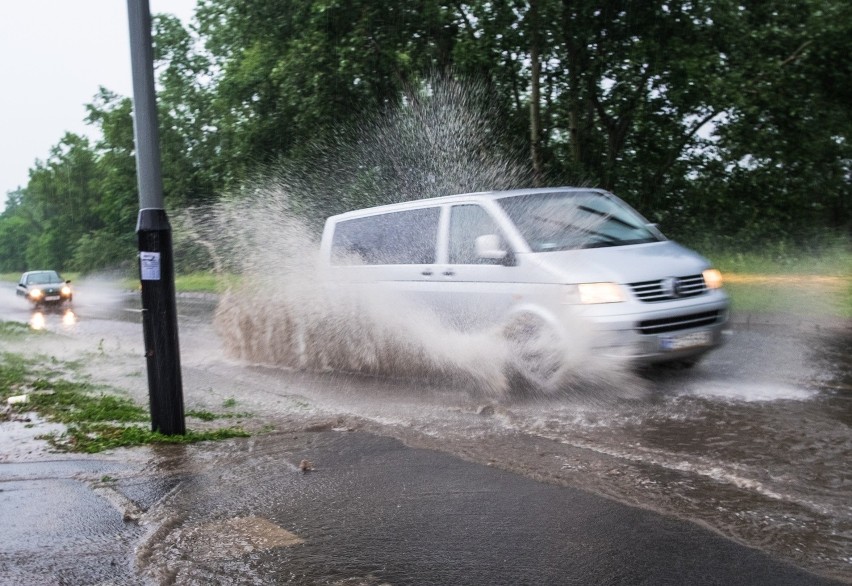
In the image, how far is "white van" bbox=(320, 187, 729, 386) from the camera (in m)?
7.36

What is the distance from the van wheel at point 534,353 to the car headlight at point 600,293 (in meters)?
0.41

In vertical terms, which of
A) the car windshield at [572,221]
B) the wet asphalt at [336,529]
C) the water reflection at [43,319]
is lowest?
the water reflection at [43,319]

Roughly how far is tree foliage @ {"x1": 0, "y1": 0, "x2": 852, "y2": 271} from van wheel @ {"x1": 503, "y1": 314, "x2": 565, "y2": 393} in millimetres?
10571

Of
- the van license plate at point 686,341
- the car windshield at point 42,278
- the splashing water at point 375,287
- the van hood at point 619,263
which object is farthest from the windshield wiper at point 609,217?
the car windshield at point 42,278

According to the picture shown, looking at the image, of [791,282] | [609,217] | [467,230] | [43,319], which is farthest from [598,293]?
[43,319]

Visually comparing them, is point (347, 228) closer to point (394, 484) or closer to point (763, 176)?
point (394, 484)

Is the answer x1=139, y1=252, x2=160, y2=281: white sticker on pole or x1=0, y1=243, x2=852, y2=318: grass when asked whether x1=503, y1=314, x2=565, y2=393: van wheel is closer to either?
x1=139, y1=252, x2=160, y2=281: white sticker on pole

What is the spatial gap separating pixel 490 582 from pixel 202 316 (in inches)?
626

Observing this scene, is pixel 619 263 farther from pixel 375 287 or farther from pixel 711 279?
pixel 375 287

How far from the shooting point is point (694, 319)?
761 centimetres

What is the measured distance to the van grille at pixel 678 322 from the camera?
7285 millimetres

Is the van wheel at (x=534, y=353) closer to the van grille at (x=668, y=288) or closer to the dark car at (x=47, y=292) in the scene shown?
the van grille at (x=668, y=288)

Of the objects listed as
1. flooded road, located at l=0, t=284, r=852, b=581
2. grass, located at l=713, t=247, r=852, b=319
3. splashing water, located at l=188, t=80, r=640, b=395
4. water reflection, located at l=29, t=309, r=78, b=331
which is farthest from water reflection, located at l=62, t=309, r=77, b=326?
grass, located at l=713, t=247, r=852, b=319

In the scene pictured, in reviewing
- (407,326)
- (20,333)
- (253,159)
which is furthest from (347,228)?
(253,159)
